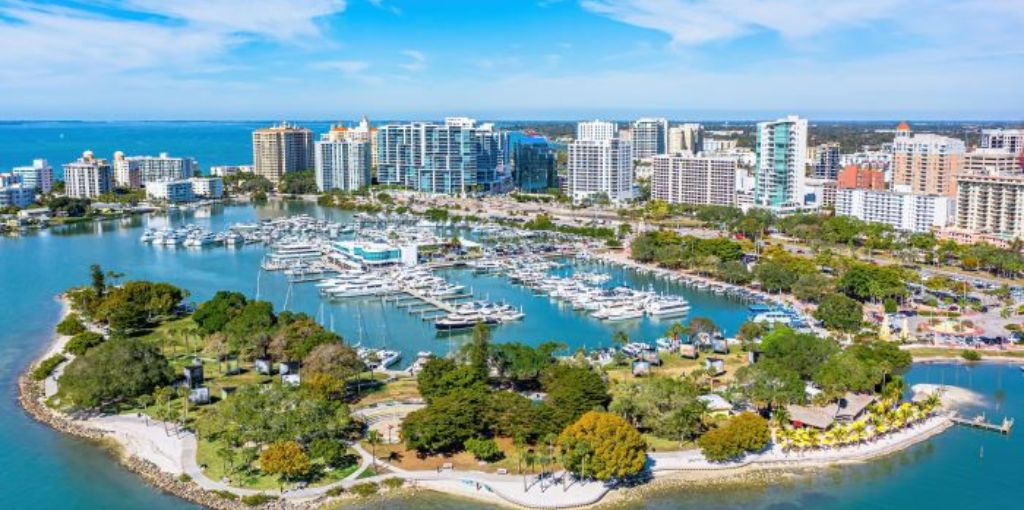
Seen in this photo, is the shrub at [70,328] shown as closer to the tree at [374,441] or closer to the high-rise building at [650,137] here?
the tree at [374,441]

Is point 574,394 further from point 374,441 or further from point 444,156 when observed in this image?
point 444,156

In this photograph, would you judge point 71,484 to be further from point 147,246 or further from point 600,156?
point 600,156

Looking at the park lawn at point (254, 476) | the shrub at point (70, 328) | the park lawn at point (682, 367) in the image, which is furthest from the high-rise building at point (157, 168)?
the park lawn at point (254, 476)

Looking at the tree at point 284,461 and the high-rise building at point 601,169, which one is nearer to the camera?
the tree at point 284,461

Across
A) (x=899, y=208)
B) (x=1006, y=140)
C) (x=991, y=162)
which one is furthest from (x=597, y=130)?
(x=991, y=162)

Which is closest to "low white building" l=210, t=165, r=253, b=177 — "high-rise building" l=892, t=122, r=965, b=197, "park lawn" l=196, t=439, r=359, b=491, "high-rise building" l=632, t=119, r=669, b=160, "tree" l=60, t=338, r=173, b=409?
"high-rise building" l=632, t=119, r=669, b=160

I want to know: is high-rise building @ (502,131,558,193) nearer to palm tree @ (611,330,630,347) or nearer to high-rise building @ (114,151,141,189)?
high-rise building @ (114,151,141,189)

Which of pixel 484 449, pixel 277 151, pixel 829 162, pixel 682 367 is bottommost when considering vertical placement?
pixel 682 367
